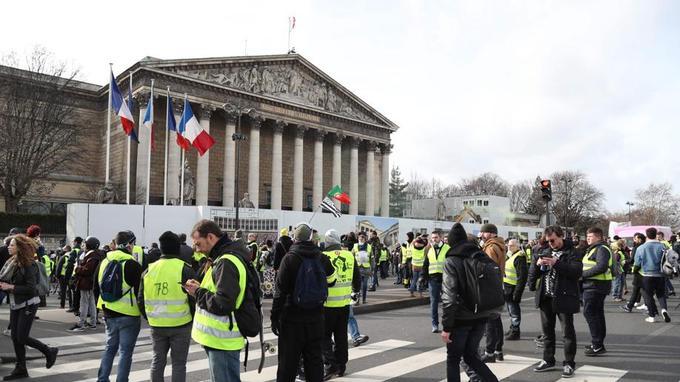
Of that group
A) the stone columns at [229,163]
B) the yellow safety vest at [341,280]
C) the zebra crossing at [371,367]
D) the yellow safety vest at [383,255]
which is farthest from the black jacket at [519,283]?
the stone columns at [229,163]

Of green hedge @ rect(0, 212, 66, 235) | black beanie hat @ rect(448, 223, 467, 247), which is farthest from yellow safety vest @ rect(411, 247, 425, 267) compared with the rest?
green hedge @ rect(0, 212, 66, 235)

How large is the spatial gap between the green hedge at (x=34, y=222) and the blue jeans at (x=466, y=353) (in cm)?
3090

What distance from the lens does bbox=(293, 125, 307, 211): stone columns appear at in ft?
158

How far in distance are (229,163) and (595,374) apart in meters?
39.3

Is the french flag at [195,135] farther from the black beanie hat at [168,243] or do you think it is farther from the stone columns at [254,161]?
the black beanie hat at [168,243]

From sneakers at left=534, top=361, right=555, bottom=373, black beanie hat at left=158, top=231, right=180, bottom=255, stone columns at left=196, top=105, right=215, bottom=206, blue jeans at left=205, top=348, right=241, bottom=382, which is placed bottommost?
sneakers at left=534, top=361, right=555, bottom=373

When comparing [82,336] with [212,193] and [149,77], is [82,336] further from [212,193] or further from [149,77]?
[212,193]

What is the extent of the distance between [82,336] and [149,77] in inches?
1227

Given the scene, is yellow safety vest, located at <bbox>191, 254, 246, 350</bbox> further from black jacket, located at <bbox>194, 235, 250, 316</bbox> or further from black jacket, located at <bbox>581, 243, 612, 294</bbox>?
black jacket, located at <bbox>581, 243, 612, 294</bbox>

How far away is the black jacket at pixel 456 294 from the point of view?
210 inches

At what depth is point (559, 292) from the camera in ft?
22.9

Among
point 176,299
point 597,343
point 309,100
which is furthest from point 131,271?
point 309,100

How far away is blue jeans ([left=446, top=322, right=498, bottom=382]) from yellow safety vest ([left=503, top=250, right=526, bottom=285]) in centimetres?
453

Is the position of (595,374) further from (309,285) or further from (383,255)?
(383,255)
